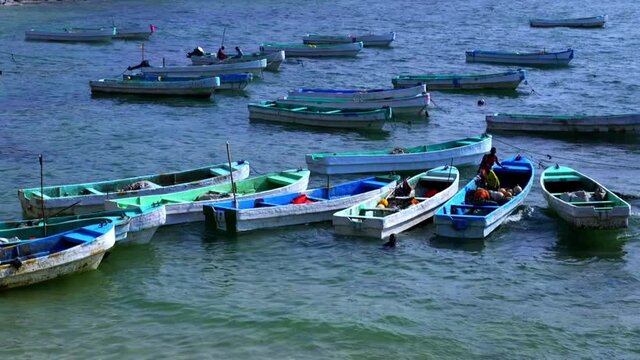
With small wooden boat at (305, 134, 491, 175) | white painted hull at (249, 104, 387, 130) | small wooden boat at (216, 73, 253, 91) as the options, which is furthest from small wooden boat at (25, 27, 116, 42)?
small wooden boat at (305, 134, 491, 175)

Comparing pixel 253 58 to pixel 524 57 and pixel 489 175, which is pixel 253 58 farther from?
pixel 489 175

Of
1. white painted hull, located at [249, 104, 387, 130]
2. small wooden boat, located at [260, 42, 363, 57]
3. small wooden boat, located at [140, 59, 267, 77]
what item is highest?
small wooden boat, located at [260, 42, 363, 57]

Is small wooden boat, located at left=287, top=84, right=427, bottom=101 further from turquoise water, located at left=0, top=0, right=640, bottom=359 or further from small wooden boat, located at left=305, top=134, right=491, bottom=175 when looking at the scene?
small wooden boat, located at left=305, top=134, right=491, bottom=175

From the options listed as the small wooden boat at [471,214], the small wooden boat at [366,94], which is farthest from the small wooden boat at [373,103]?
the small wooden boat at [471,214]

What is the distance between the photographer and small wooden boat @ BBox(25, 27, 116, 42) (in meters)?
67.0

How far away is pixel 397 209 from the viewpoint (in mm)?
26281

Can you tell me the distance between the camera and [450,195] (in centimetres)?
2794

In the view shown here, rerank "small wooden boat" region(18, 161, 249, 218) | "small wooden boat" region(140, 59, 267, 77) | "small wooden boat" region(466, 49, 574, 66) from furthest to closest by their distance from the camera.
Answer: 1. "small wooden boat" region(466, 49, 574, 66)
2. "small wooden boat" region(140, 59, 267, 77)
3. "small wooden boat" region(18, 161, 249, 218)

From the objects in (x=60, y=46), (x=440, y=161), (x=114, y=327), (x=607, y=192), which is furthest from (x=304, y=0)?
(x=114, y=327)

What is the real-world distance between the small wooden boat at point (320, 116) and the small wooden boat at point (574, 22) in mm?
37229

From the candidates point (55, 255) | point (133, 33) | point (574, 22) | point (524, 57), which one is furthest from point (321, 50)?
point (55, 255)

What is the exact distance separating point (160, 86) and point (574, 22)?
1514 inches

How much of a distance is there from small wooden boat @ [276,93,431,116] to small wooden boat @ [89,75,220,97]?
5.92 metres

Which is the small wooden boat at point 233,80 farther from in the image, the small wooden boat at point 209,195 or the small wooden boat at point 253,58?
the small wooden boat at point 209,195
